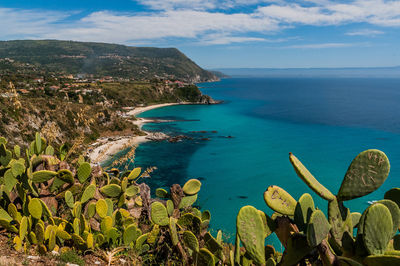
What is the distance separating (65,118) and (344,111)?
76.1 metres

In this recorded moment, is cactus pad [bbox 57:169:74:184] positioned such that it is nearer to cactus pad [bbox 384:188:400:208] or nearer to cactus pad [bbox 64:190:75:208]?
cactus pad [bbox 64:190:75:208]

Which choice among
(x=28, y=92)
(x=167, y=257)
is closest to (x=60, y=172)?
(x=167, y=257)

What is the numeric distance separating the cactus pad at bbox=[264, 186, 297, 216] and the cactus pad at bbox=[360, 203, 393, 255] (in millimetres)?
779

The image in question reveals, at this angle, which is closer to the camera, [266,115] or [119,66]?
[266,115]

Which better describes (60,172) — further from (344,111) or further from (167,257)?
(344,111)

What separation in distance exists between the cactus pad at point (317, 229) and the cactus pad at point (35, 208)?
4211 millimetres

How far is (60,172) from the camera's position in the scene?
4730 millimetres

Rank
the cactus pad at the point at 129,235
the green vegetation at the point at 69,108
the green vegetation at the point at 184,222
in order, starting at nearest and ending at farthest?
the green vegetation at the point at 184,222, the cactus pad at the point at 129,235, the green vegetation at the point at 69,108

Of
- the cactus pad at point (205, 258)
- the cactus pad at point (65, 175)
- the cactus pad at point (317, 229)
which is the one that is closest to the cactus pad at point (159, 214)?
the cactus pad at point (205, 258)

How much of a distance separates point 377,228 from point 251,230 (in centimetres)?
116

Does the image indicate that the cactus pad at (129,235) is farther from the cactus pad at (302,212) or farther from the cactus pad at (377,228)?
the cactus pad at (377,228)

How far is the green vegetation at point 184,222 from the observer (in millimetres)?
2379

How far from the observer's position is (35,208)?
14.3 feet

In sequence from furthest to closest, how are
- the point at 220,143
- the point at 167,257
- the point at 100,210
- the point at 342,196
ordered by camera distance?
the point at 220,143, the point at 100,210, the point at 167,257, the point at 342,196
